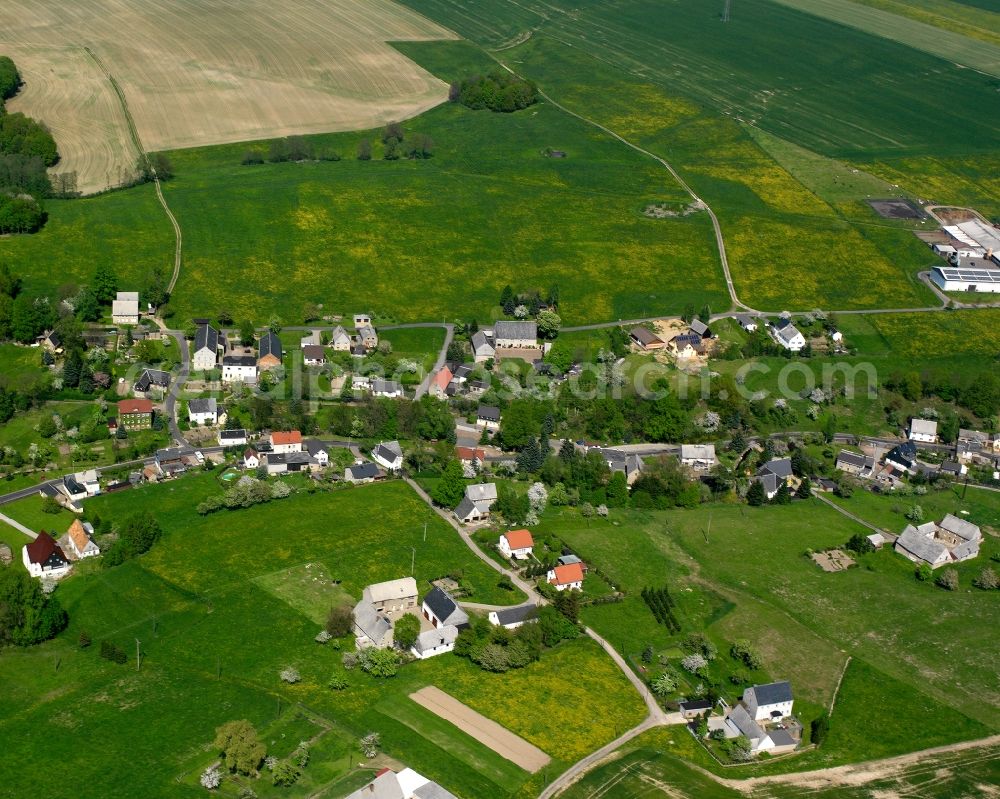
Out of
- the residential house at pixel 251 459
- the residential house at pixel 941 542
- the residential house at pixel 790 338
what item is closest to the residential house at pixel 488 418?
the residential house at pixel 251 459

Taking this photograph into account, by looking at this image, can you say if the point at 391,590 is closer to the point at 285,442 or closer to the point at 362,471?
the point at 362,471

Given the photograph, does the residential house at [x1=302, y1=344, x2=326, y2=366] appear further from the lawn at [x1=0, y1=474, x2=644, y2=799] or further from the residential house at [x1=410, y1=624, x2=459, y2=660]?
the residential house at [x1=410, y1=624, x2=459, y2=660]

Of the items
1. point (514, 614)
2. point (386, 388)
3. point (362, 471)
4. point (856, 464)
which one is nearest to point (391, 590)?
point (514, 614)

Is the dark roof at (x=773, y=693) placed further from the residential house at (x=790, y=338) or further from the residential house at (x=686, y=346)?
the residential house at (x=790, y=338)

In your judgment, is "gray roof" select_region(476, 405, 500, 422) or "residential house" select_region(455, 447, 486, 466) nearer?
"residential house" select_region(455, 447, 486, 466)

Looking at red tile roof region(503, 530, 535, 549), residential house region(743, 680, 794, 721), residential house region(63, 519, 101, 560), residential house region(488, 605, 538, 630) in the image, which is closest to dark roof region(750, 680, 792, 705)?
residential house region(743, 680, 794, 721)

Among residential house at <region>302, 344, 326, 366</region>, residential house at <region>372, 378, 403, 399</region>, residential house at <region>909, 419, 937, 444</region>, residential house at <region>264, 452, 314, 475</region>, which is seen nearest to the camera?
residential house at <region>264, 452, 314, 475</region>

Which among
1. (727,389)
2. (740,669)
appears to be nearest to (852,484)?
(727,389)
